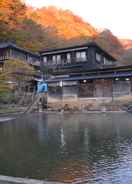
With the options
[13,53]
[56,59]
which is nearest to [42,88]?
[56,59]

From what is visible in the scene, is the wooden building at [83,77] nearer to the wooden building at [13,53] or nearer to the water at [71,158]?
the wooden building at [13,53]

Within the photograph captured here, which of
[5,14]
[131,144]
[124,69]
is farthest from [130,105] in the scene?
[5,14]

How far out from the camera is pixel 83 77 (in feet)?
128

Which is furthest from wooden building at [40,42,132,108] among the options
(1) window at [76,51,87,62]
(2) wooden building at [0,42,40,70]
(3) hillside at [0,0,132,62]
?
(3) hillside at [0,0,132,62]

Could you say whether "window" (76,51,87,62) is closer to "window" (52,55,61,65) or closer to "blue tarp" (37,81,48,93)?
"window" (52,55,61,65)

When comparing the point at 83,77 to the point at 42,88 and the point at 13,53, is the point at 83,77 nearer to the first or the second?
the point at 42,88

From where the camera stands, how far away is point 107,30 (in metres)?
78.3

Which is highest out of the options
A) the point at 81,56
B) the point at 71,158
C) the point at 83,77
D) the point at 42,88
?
the point at 81,56

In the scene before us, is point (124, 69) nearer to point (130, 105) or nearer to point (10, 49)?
point (130, 105)

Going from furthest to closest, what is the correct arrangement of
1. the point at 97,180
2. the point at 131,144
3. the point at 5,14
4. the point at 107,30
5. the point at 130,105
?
1. the point at 107,30
2. the point at 5,14
3. the point at 130,105
4. the point at 131,144
5. the point at 97,180

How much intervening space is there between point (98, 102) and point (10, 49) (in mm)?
20742

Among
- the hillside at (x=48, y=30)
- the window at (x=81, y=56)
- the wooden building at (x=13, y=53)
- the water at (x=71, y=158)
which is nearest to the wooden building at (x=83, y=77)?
the window at (x=81, y=56)

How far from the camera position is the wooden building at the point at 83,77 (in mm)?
37250

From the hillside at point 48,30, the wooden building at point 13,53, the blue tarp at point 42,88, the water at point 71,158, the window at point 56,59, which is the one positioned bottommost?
the water at point 71,158
